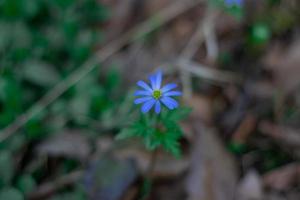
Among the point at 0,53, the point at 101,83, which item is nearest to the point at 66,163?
the point at 101,83

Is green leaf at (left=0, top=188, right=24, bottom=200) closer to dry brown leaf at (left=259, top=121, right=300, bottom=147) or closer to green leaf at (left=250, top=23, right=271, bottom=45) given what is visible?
dry brown leaf at (left=259, top=121, right=300, bottom=147)

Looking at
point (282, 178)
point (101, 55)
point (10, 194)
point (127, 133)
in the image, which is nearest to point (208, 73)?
point (101, 55)

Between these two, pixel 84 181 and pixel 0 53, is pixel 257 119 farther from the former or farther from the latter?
pixel 0 53

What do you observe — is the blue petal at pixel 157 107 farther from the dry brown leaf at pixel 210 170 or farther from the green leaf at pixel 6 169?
the green leaf at pixel 6 169

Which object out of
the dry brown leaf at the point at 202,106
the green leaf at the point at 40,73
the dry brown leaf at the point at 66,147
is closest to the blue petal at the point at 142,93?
the dry brown leaf at the point at 66,147

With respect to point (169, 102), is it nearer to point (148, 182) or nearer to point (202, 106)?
point (148, 182)

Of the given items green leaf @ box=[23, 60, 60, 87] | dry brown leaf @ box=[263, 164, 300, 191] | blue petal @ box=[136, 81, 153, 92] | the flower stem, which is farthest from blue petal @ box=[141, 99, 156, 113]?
green leaf @ box=[23, 60, 60, 87]
